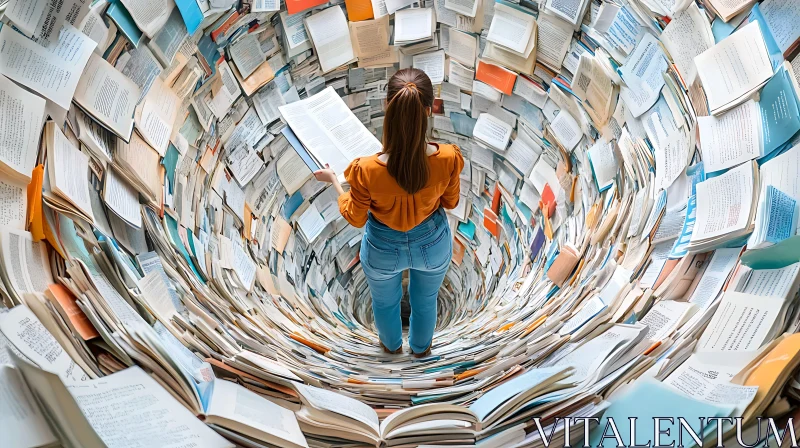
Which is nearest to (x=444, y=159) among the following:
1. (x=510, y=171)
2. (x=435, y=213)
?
(x=435, y=213)

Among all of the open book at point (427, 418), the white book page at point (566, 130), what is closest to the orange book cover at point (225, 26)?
the white book page at point (566, 130)

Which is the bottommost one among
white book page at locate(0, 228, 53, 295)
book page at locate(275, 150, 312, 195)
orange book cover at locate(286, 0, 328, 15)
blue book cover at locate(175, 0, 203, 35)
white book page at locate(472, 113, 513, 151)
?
white book page at locate(0, 228, 53, 295)

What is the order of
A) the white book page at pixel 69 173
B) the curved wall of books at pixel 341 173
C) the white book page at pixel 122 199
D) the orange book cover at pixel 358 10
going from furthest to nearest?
1. the orange book cover at pixel 358 10
2. the white book page at pixel 122 199
3. the white book page at pixel 69 173
4. the curved wall of books at pixel 341 173

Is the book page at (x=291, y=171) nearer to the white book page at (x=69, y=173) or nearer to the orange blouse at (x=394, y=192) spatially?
the orange blouse at (x=394, y=192)

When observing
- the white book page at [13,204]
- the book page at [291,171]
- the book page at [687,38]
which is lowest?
the white book page at [13,204]

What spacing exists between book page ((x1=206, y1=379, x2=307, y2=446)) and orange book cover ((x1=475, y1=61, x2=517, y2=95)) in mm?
1630

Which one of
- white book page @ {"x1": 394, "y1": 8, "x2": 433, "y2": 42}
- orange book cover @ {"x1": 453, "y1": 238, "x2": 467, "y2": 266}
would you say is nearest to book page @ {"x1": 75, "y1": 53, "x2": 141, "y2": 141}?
white book page @ {"x1": 394, "y1": 8, "x2": 433, "y2": 42}

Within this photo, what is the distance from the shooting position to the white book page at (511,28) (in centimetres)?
204

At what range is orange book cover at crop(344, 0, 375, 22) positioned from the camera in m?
2.17

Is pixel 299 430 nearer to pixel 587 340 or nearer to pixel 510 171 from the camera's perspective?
pixel 587 340

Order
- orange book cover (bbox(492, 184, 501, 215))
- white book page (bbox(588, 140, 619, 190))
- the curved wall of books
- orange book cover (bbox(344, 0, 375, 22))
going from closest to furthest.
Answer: the curved wall of books
white book page (bbox(588, 140, 619, 190))
orange book cover (bbox(344, 0, 375, 22))
orange book cover (bbox(492, 184, 501, 215))

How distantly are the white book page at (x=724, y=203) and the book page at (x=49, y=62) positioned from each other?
57.2 inches

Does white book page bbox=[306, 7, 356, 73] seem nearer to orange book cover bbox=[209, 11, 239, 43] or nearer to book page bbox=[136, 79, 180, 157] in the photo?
orange book cover bbox=[209, 11, 239, 43]

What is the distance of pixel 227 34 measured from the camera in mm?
1946
